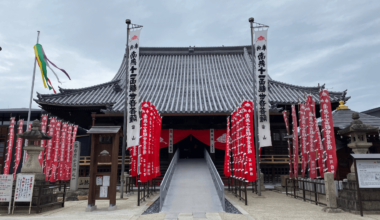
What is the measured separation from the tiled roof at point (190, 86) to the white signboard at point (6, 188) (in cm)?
631

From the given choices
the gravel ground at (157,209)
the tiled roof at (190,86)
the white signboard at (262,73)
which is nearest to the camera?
the gravel ground at (157,209)

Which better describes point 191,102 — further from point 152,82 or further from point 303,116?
point 303,116

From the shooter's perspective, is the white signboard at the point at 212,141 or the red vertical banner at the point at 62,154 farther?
the white signboard at the point at 212,141

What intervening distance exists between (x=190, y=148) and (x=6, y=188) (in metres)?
13.5

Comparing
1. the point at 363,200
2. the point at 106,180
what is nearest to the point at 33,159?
the point at 106,180

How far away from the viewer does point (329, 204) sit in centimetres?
709

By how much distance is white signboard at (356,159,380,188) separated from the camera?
6.71 metres

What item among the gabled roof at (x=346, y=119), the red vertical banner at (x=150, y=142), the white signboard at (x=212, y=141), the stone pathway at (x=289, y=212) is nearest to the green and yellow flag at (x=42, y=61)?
the red vertical banner at (x=150, y=142)

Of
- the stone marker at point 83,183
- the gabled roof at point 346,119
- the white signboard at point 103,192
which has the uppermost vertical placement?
the gabled roof at point 346,119

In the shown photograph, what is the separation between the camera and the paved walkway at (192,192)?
805 cm

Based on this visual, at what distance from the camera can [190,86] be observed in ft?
63.9

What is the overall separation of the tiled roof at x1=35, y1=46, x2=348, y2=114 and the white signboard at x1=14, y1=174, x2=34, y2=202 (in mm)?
5985

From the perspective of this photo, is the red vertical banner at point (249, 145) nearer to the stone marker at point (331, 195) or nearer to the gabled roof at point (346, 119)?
the stone marker at point (331, 195)

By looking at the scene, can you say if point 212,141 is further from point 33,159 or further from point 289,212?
point 33,159
